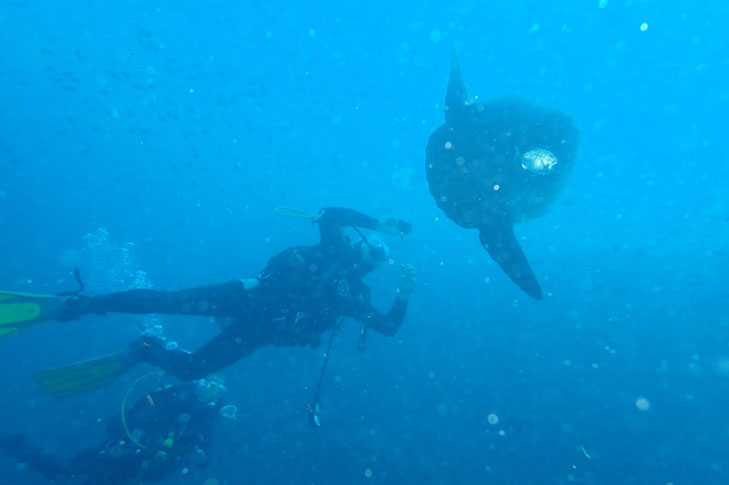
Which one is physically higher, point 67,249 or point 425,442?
point 425,442

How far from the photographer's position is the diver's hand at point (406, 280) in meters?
7.18

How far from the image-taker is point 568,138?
5266mm

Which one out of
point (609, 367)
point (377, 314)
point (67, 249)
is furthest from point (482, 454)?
point (67, 249)

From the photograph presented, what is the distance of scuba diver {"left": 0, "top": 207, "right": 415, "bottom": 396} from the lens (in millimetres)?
6117

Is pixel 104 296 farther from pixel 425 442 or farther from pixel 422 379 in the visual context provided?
pixel 422 379

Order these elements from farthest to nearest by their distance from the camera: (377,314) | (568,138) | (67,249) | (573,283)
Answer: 1. (67,249)
2. (573,283)
3. (377,314)
4. (568,138)

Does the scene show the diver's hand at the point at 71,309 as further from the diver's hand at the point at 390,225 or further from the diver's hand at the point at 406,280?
the diver's hand at the point at 406,280

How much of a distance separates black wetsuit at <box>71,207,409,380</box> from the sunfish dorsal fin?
2.11 m

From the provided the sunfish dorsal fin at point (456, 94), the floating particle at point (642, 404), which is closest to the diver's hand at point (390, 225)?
the sunfish dorsal fin at point (456, 94)

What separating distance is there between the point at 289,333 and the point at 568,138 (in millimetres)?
4716

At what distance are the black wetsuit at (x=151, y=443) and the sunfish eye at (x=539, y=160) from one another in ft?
24.2

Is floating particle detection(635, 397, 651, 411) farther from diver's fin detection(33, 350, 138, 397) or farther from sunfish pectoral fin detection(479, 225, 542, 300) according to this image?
diver's fin detection(33, 350, 138, 397)

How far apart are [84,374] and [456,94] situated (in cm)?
823

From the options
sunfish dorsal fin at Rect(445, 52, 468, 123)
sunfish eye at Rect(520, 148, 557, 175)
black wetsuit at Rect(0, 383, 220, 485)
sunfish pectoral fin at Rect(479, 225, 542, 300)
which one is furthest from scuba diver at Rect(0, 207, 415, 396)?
sunfish eye at Rect(520, 148, 557, 175)
